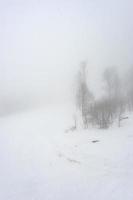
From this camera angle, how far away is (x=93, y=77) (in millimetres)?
83125

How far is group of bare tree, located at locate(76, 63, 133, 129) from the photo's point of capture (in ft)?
99.1

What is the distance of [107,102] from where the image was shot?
106ft

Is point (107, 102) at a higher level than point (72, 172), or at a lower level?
higher

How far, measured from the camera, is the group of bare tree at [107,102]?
30205 millimetres

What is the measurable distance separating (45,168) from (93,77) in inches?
2845

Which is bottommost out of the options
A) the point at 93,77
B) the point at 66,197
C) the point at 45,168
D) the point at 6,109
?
the point at 6,109

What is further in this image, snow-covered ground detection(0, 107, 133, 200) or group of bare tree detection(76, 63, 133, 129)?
group of bare tree detection(76, 63, 133, 129)

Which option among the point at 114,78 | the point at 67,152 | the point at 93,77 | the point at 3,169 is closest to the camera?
the point at 3,169

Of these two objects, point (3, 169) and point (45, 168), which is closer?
point (45, 168)

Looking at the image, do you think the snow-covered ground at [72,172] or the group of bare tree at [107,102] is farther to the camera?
the group of bare tree at [107,102]

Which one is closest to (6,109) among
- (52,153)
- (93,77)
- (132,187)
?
(93,77)

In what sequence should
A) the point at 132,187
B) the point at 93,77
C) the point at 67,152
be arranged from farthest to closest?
the point at 93,77 < the point at 67,152 < the point at 132,187

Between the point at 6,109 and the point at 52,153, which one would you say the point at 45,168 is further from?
the point at 6,109

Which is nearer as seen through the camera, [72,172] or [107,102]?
[72,172]
